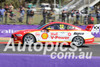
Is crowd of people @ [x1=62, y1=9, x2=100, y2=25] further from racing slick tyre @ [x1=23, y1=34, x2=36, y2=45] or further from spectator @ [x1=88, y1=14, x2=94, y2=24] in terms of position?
racing slick tyre @ [x1=23, y1=34, x2=36, y2=45]

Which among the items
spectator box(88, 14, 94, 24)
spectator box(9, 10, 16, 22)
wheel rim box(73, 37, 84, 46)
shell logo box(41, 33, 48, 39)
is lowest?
wheel rim box(73, 37, 84, 46)

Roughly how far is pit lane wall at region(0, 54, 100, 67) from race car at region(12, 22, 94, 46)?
8362mm

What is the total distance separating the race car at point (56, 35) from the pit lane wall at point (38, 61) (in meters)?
8.36

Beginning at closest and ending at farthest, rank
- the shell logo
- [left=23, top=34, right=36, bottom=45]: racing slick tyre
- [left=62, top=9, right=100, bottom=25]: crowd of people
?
[left=23, top=34, right=36, bottom=45]: racing slick tyre, the shell logo, [left=62, top=9, right=100, bottom=25]: crowd of people

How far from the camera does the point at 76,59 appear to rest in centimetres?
548

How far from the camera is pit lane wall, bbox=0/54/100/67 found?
5496 millimetres

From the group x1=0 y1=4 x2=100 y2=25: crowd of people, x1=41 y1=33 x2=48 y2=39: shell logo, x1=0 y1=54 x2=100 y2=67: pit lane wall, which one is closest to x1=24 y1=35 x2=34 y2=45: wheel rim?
x1=41 y1=33 x2=48 y2=39: shell logo

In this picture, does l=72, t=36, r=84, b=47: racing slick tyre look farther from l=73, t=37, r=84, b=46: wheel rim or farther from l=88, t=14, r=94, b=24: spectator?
l=88, t=14, r=94, b=24: spectator

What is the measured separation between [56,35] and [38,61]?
28.3 ft

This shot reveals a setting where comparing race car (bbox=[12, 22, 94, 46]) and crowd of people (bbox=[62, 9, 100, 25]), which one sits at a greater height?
crowd of people (bbox=[62, 9, 100, 25])

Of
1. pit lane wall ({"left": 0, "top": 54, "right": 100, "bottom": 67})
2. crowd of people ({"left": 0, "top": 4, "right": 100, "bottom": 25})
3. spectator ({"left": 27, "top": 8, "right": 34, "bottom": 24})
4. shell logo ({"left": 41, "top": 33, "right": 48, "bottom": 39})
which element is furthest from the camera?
spectator ({"left": 27, "top": 8, "right": 34, "bottom": 24})

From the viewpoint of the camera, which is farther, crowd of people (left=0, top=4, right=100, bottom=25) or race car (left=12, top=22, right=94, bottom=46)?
crowd of people (left=0, top=4, right=100, bottom=25)

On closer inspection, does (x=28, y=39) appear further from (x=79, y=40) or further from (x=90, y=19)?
(x=90, y=19)

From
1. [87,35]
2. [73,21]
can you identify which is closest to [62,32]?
[87,35]
